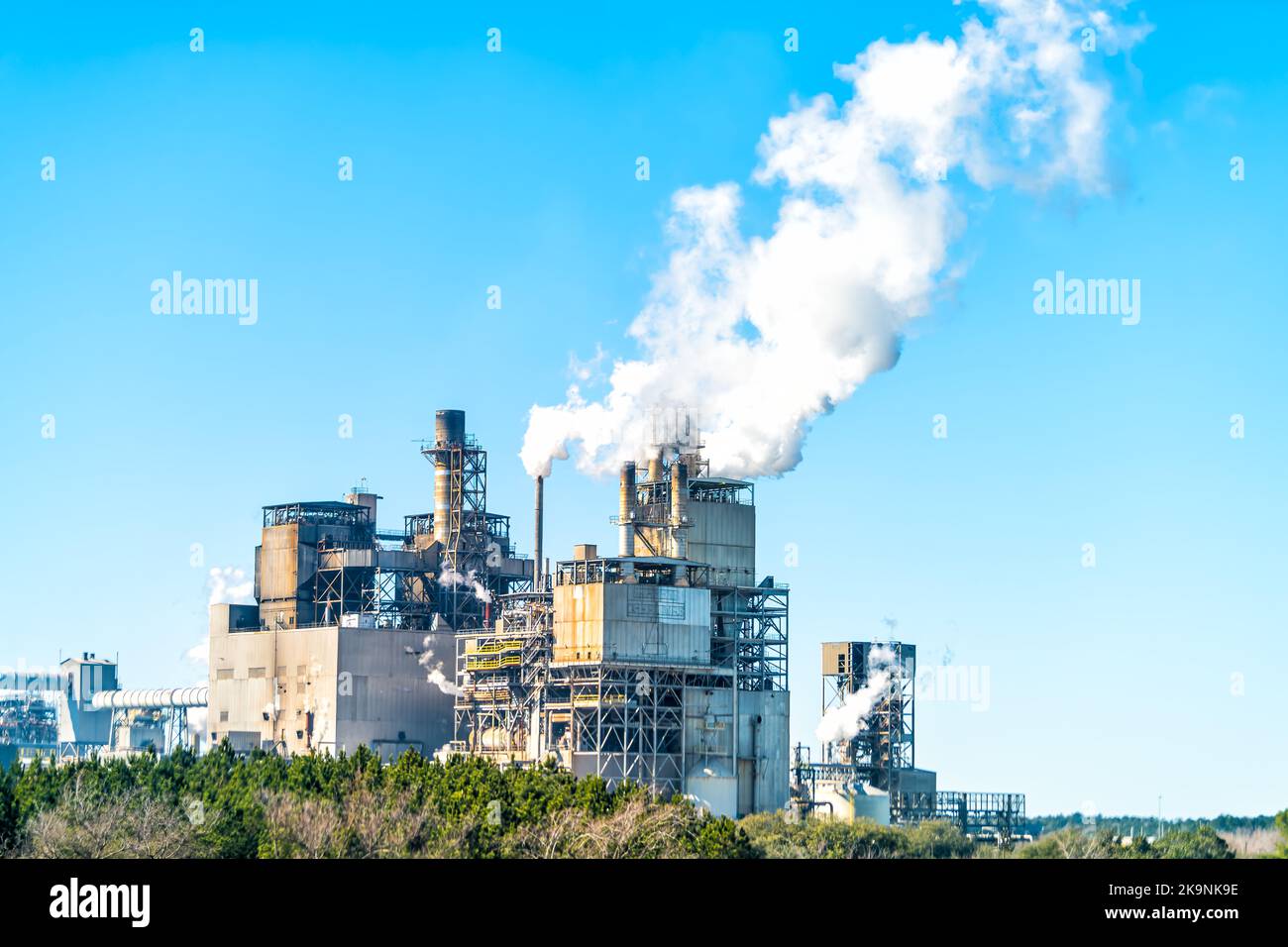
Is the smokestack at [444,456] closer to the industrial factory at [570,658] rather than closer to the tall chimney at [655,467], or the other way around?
the industrial factory at [570,658]

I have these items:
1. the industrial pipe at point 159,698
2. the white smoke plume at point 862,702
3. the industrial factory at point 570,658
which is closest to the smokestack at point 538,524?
the industrial factory at point 570,658

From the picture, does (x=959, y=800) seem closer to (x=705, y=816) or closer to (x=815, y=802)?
(x=815, y=802)

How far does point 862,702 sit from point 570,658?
27.2 meters

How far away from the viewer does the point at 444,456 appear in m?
143

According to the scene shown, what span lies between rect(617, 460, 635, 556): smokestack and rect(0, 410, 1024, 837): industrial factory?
0.12 m

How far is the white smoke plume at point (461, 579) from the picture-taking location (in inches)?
5512

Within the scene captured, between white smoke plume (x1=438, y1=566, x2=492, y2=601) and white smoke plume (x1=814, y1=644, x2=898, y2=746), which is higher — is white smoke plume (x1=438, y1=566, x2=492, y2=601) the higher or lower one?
the higher one

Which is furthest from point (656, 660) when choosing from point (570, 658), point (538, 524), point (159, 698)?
point (159, 698)

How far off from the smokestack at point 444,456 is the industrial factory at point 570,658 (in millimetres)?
141

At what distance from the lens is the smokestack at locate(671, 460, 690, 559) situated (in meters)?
127

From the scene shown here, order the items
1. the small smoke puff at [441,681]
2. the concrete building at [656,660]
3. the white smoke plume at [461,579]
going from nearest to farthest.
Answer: the concrete building at [656,660]
the small smoke puff at [441,681]
the white smoke plume at [461,579]

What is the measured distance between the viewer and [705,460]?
424ft

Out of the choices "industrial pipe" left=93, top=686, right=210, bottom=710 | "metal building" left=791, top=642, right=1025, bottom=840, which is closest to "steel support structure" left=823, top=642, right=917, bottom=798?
"metal building" left=791, top=642, right=1025, bottom=840

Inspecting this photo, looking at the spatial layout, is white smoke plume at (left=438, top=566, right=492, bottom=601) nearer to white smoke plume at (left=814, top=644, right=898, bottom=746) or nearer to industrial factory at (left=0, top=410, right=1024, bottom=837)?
industrial factory at (left=0, top=410, right=1024, bottom=837)
